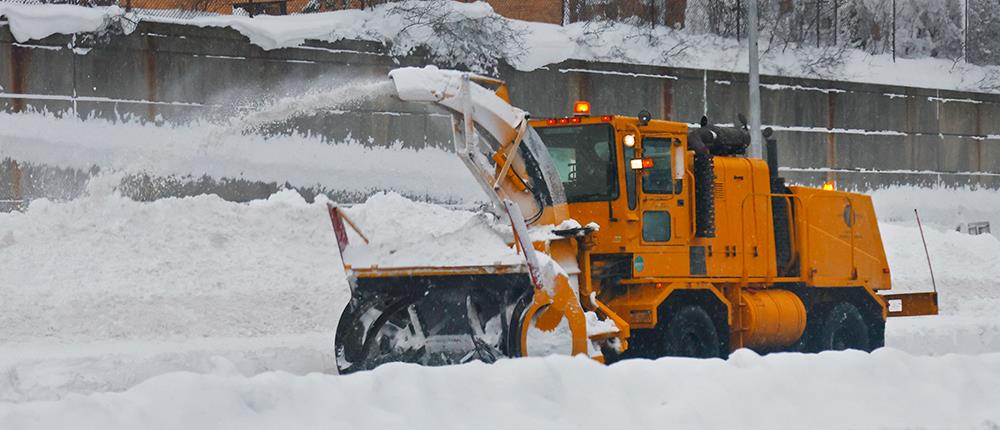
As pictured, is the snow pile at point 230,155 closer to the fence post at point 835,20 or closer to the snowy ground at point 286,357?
the snowy ground at point 286,357

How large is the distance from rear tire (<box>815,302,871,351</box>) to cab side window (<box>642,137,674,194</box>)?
12.8 ft

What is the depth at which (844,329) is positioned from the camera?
18.6 metres

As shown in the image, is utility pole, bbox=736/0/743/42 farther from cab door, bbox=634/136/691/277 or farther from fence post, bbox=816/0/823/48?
cab door, bbox=634/136/691/277

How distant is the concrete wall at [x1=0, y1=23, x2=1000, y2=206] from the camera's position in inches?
802

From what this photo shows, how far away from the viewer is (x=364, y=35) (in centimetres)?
2294

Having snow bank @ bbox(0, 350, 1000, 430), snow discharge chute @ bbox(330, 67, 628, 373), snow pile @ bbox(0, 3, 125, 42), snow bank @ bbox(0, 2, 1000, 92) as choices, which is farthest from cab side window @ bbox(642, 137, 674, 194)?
snow pile @ bbox(0, 3, 125, 42)

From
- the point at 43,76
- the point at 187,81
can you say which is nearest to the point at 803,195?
the point at 187,81

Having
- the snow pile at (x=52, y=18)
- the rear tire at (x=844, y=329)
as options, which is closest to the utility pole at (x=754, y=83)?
the rear tire at (x=844, y=329)

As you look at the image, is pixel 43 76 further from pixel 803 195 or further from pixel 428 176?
pixel 803 195

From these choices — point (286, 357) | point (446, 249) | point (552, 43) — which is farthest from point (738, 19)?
point (446, 249)

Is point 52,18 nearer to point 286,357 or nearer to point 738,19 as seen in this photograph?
point 286,357

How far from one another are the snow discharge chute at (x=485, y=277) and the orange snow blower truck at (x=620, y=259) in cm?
2

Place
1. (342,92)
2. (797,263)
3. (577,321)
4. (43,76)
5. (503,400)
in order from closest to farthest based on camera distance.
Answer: (503,400)
(577,321)
(342,92)
(797,263)
(43,76)

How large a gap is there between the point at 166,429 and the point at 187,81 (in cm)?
1396
